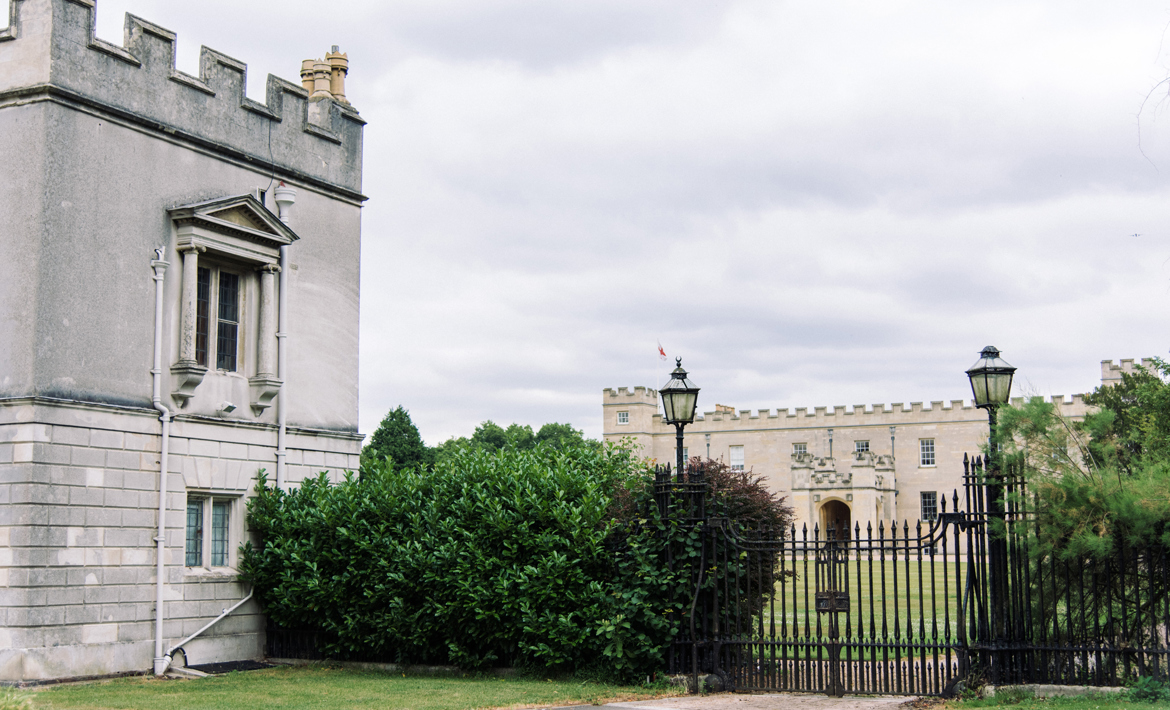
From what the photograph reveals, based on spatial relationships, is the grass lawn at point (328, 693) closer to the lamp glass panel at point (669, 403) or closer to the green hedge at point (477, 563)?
the green hedge at point (477, 563)

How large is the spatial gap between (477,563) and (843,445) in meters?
59.2

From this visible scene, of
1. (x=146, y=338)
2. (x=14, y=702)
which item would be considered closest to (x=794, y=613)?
(x=14, y=702)

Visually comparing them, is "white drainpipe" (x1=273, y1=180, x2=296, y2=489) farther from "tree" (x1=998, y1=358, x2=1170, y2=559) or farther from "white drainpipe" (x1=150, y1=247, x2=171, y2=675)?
"tree" (x1=998, y1=358, x2=1170, y2=559)

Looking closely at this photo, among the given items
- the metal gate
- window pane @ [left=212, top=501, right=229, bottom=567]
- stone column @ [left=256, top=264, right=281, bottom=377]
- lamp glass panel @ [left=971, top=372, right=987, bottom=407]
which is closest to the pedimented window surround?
stone column @ [left=256, top=264, right=281, bottom=377]

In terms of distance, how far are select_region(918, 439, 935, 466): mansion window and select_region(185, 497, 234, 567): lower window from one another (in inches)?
2281

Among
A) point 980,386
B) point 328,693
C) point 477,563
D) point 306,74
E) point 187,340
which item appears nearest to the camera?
point 980,386

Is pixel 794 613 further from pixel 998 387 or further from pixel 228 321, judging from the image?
pixel 228 321

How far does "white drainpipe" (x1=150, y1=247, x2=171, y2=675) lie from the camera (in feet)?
50.1

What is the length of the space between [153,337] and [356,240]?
4765mm

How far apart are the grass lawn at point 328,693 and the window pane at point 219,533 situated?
208cm

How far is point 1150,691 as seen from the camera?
1066 cm

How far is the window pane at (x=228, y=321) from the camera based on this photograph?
55.8 ft

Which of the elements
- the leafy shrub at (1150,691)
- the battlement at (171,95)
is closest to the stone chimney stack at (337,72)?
the battlement at (171,95)

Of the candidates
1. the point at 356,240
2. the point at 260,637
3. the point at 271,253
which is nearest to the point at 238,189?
the point at 271,253
